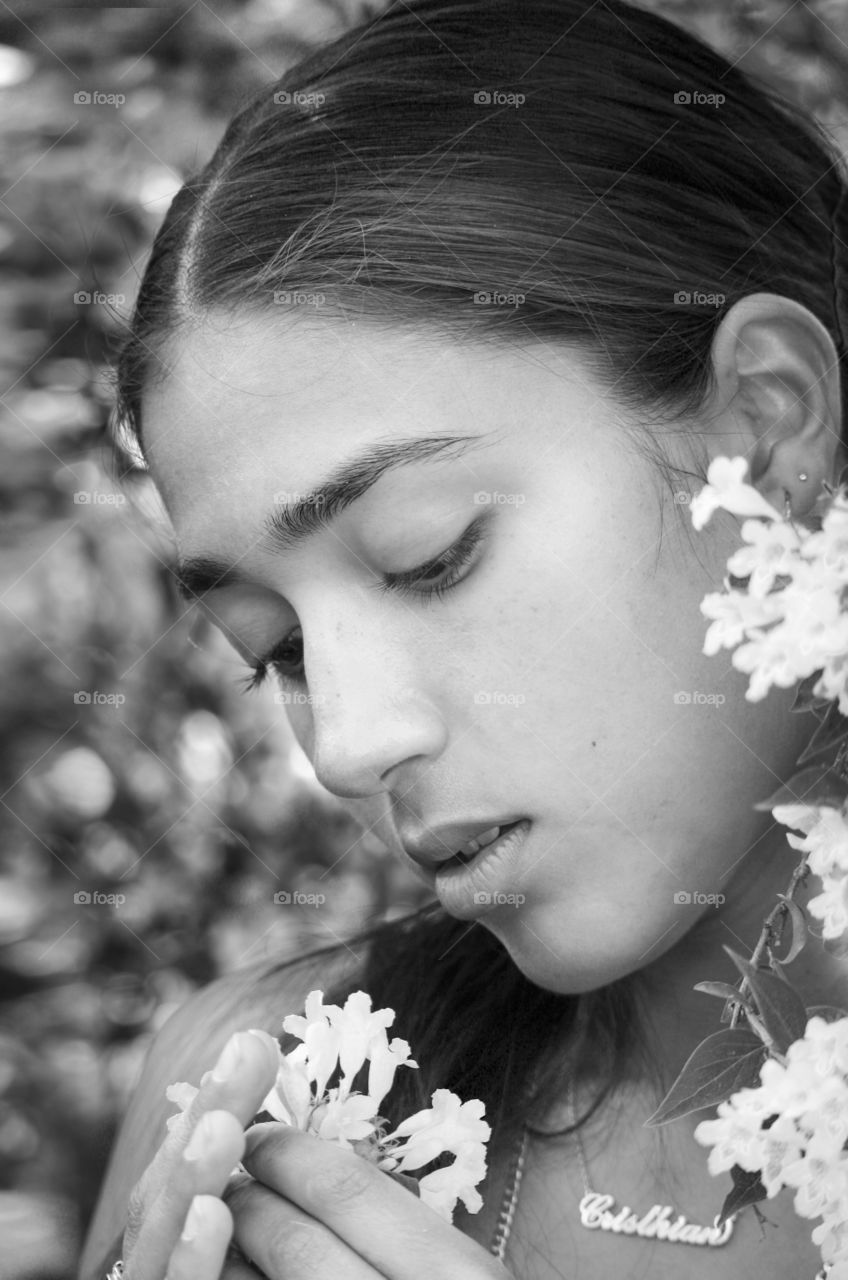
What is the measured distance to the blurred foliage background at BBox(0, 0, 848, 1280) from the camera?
1343 millimetres

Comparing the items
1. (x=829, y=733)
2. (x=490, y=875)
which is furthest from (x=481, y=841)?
(x=829, y=733)

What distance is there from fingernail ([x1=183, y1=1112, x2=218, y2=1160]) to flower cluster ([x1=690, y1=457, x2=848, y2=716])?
32 centimetres

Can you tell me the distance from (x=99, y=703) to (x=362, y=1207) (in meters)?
0.84

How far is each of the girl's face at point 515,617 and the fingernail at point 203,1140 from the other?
278mm

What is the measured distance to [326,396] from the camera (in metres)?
0.90

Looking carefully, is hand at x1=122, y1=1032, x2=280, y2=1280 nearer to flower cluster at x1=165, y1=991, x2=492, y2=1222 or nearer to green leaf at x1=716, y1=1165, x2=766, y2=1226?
flower cluster at x1=165, y1=991, x2=492, y2=1222

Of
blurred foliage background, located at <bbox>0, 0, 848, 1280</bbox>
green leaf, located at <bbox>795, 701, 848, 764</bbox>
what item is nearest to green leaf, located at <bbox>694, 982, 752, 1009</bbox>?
green leaf, located at <bbox>795, 701, 848, 764</bbox>

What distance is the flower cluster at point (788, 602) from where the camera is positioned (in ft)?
1.94

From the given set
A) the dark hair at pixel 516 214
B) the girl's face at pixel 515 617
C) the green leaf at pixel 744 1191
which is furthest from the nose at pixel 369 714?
the green leaf at pixel 744 1191

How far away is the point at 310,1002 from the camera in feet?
2.44

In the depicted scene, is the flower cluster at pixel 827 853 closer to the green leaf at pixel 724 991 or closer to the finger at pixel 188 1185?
the green leaf at pixel 724 991

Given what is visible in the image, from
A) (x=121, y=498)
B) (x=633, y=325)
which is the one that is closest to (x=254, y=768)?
(x=121, y=498)

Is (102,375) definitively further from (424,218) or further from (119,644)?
(424,218)

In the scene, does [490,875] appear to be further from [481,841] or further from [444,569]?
[444,569]
